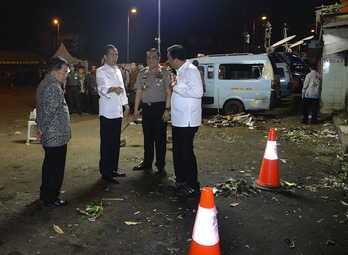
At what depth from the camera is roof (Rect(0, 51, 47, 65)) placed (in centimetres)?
4844

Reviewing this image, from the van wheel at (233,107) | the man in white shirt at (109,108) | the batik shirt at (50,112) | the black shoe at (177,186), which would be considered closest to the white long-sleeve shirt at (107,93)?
the man in white shirt at (109,108)

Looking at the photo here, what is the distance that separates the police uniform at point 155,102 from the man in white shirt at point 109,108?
0.43m

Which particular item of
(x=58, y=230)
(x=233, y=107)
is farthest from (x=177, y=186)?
(x=233, y=107)

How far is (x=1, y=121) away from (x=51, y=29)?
5283cm

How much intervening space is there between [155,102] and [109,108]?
0.81m

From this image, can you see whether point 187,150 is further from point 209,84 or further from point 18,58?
point 18,58

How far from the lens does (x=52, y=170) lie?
4.43m

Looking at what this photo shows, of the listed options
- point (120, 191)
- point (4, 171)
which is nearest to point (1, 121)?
point (4, 171)

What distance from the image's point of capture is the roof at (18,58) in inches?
1907

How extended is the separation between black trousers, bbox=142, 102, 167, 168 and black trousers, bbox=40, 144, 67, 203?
1.78m

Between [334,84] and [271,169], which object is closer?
[271,169]

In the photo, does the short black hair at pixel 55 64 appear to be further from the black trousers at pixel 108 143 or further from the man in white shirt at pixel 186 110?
the man in white shirt at pixel 186 110

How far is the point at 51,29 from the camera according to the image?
60156mm

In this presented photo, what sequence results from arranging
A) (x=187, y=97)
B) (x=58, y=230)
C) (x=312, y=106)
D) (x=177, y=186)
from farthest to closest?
(x=312, y=106)
(x=177, y=186)
(x=187, y=97)
(x=58, y=230)
